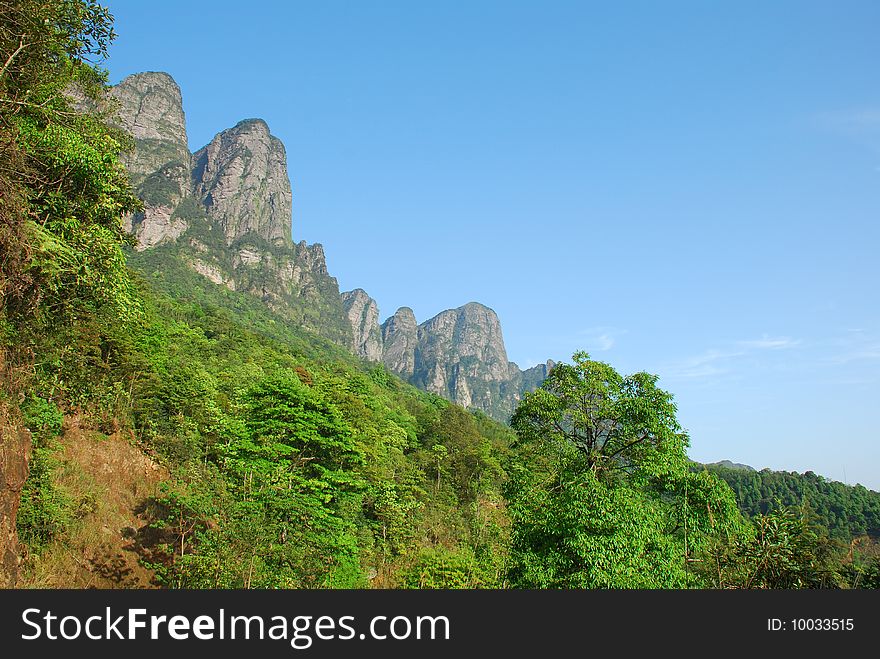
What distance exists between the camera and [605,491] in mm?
11297

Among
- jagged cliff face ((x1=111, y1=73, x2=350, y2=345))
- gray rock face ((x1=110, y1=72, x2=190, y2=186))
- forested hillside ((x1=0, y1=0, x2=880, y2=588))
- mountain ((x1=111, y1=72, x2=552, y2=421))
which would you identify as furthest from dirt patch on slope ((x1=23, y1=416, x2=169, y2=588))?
gray rock face ((x1=110, y1=72, x2=190, y2=186))

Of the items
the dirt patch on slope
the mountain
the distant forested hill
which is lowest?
the distant forested hill

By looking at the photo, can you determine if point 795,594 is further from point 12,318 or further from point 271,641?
point 12,318

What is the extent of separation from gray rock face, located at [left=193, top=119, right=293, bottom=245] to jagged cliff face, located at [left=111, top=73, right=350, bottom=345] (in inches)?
13.4

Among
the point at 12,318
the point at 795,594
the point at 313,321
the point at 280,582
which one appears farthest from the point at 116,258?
the point at 313,321

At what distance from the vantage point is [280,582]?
931 cm

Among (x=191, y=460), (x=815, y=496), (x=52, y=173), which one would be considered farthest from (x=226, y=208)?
(x=52, y=173)

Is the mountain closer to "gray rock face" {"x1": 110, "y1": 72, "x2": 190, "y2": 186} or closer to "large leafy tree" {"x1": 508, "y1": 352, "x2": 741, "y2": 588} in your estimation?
"gray rock face" {"x1": 110, "y1": 72, "x2": 190, "y2": 186}

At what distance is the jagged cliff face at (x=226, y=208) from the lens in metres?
138

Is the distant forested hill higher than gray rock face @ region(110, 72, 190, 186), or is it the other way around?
gray rock face @ region(110, 72, 190, 186)

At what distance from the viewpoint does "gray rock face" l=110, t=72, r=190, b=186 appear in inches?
6334

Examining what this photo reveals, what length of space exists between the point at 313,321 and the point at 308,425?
156 metres

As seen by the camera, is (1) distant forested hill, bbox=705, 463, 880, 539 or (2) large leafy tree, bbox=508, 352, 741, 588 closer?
(2) large leafy tree, bbox=508, 352, 741, 588

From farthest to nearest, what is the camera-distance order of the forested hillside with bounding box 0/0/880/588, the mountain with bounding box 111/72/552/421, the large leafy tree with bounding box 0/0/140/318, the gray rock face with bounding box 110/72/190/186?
the gray rock face with bounding box 110/72/190/186, the mountain with bounding box 111/72/552/421, the forested hillside with bounding box 0/0/880/588, the large leafy tree with bounding box 0/0/140/318
